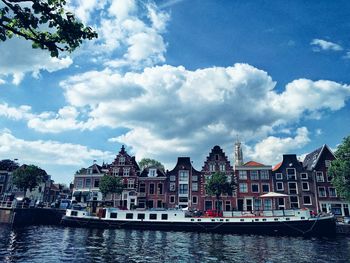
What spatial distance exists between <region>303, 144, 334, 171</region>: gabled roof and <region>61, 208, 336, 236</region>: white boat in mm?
22836

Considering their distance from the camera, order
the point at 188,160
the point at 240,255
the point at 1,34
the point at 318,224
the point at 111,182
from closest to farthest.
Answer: the point at 1,34
the point at 240,255
the point at 318,224
the point at 111,182
the point at 188,160

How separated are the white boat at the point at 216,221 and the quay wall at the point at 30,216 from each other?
25.7 ft

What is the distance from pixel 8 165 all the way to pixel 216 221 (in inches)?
2473

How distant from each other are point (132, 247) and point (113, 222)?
19.8 metres

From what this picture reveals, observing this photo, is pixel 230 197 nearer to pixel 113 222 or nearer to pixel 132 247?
pixel 113 222

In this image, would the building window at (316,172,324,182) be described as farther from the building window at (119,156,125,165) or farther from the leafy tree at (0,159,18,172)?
the leafy tree at (0,159,18,172)

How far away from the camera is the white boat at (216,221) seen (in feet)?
123

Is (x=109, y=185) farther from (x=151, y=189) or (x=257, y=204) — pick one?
(x=257, y=204)

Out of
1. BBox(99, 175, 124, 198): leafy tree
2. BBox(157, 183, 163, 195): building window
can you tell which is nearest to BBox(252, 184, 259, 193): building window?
BBox(157, 183, 163, 195): building window

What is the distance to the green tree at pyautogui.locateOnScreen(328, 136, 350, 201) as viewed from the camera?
4259 cm

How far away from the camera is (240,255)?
22.8 m

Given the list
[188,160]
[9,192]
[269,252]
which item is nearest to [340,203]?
[188,160]

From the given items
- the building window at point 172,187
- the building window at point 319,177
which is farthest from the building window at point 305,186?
the building window at point 172,187

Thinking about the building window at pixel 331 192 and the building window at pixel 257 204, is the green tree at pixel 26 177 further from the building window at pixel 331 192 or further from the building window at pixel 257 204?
the building window at pixel 331 192
